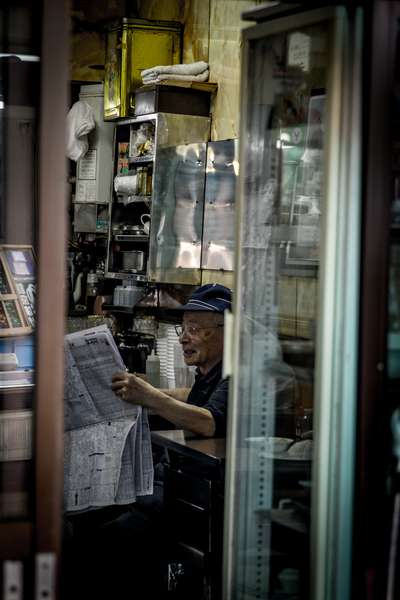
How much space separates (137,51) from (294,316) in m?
5.05

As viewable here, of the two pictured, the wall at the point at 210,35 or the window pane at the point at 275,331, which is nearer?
the window pane at the point at 275,331

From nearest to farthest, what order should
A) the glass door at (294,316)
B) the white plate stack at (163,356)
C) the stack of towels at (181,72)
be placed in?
1. the glass door at (294,316)
2. the white plate stack at (163,356)
3. the stack of towels at (181,72)

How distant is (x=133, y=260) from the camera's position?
8.09 m

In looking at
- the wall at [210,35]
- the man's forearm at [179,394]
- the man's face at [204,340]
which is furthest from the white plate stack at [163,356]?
the man's face at [204,340]

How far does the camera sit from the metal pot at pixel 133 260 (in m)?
7.96

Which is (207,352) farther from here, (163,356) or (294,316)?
(163,356)

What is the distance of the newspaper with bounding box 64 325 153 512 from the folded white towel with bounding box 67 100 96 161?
4.38 meters

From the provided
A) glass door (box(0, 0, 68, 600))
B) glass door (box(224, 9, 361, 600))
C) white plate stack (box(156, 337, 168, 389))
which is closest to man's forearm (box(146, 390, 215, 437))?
glass door (box(224, 9, 361, 600))

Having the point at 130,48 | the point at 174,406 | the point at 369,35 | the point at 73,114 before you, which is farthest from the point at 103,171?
the point at 369,35

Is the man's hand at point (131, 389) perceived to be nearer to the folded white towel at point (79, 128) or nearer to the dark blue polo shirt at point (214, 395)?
the dark blue polo shirt at point (214, 395)

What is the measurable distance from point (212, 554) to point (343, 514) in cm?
149

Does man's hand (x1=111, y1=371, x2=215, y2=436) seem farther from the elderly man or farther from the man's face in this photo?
the man's face

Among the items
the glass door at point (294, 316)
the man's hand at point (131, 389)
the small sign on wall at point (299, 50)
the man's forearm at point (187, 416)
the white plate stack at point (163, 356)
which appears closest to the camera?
the glass door at point (294, 316)

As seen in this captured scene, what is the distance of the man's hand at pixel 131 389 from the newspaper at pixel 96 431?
0.03m
